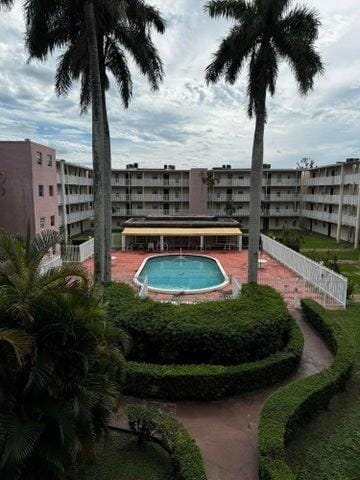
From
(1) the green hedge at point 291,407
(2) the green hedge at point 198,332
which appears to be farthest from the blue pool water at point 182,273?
(1) the green hedge at point 291,407

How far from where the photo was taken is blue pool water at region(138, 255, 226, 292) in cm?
2427

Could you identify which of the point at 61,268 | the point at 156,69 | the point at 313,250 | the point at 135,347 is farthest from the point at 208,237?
the point at 61,268

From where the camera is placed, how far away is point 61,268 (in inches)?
265

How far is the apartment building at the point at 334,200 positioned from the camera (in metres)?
40.7

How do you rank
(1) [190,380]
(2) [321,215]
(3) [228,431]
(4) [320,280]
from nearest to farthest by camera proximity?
1. (3) [228,431]
2. (1) [190,380]
3. (4) [320,280]
4. (2) [321,215]

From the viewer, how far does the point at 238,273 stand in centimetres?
2591

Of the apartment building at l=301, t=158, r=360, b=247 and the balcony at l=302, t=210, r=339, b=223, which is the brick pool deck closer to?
the apartment building at l=301, t=158, r=360, b=247

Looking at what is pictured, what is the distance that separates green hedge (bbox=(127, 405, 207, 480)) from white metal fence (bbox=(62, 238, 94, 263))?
60.6 feet

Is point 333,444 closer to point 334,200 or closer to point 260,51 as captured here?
point 260,51

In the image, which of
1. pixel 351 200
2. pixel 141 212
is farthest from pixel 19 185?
pixel 351 200

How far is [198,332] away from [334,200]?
4001 centimetres

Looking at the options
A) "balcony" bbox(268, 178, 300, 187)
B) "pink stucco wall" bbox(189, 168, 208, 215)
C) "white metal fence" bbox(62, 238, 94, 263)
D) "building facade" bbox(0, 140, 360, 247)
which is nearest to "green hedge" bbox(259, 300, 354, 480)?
"white metal fence" bbox(62, 238, 94, 263)

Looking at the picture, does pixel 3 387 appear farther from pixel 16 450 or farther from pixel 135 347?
pixel 135 347

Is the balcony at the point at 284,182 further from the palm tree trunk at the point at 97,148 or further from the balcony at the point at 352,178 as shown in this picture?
the palm tree trunk at the point at 97,148
